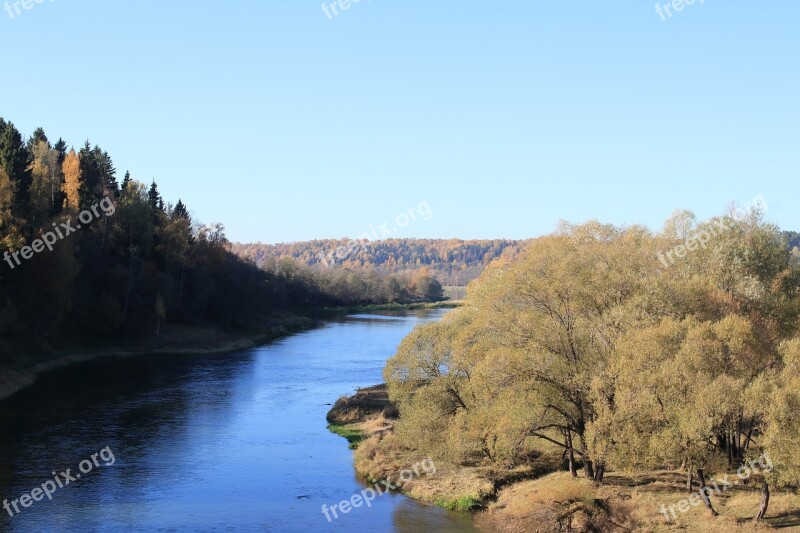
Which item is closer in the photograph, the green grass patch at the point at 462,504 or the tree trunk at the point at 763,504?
the tree trunk at the point at 763,504

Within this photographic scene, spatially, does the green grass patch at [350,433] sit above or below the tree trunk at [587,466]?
below

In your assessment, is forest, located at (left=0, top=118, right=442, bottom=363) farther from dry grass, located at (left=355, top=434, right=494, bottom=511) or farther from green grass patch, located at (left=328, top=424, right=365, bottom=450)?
dry grass, located at (left=355, top=434, right=494, bottom=511)

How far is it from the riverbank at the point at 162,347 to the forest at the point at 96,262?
129cm

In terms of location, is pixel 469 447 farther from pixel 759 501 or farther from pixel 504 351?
pixel 759 501

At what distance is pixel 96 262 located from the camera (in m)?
80.9

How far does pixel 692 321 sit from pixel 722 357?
176cm

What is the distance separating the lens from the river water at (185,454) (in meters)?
30.2

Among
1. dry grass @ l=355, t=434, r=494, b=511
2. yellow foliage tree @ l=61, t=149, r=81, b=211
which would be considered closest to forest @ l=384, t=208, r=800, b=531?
dry grass @ l=355, t=434, r=494, b=511

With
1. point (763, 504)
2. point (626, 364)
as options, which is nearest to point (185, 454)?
point (626, 364)

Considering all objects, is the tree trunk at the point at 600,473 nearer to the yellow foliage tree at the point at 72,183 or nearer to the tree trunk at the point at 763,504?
the tree trunk at the point at 763,504

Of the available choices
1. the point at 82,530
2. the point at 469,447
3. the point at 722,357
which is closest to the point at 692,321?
the point at 722,357

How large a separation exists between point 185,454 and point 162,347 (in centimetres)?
4566

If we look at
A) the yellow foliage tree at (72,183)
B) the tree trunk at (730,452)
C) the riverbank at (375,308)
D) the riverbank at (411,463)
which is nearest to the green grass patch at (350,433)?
the riverbank at (411,463)

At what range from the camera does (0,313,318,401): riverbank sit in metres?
57.5
